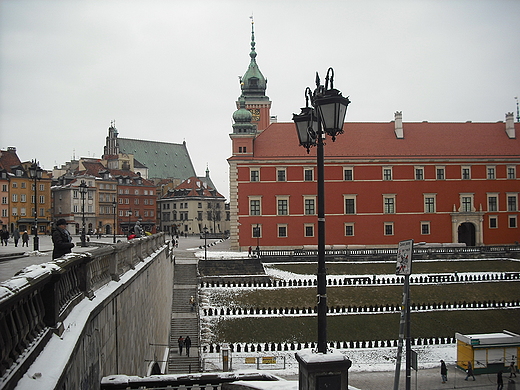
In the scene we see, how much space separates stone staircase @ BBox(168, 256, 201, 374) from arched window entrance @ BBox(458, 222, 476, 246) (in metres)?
27.0

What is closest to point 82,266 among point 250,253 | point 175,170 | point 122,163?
point 250,253

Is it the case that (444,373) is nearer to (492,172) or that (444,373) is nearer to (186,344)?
(186,344)

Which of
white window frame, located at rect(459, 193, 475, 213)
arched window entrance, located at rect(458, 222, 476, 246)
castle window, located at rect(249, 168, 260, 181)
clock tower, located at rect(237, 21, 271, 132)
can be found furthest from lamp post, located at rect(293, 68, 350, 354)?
clock tower, located at rect(237, 21, 271, 132)

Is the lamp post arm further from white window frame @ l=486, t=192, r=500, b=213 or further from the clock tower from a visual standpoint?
the clock tower

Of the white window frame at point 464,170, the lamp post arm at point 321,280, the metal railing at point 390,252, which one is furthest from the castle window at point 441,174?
the lamp post arm at point 321,280

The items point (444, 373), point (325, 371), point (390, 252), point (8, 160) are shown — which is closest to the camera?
point (325, 371)

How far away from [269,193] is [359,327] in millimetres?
21284

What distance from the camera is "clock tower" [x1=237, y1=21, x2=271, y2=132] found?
68812 millimetres

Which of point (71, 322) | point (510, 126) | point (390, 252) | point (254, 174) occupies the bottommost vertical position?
point (390, 252)

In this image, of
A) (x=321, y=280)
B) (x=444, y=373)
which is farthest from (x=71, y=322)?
(x=444, y=373)

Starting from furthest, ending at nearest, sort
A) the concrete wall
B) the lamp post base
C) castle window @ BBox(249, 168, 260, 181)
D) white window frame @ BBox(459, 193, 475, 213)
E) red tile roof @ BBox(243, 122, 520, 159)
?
white window frame @ BBox(459, 193, 475, 213)
red tile roof @ BBox(243, 122, 520, 159)
castle window @ BBox(249, 168, 260, 181)
the lamp post base
the concrete wall

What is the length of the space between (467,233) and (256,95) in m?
33.3

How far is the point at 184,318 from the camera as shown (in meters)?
29.0

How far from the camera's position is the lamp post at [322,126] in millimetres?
6844
